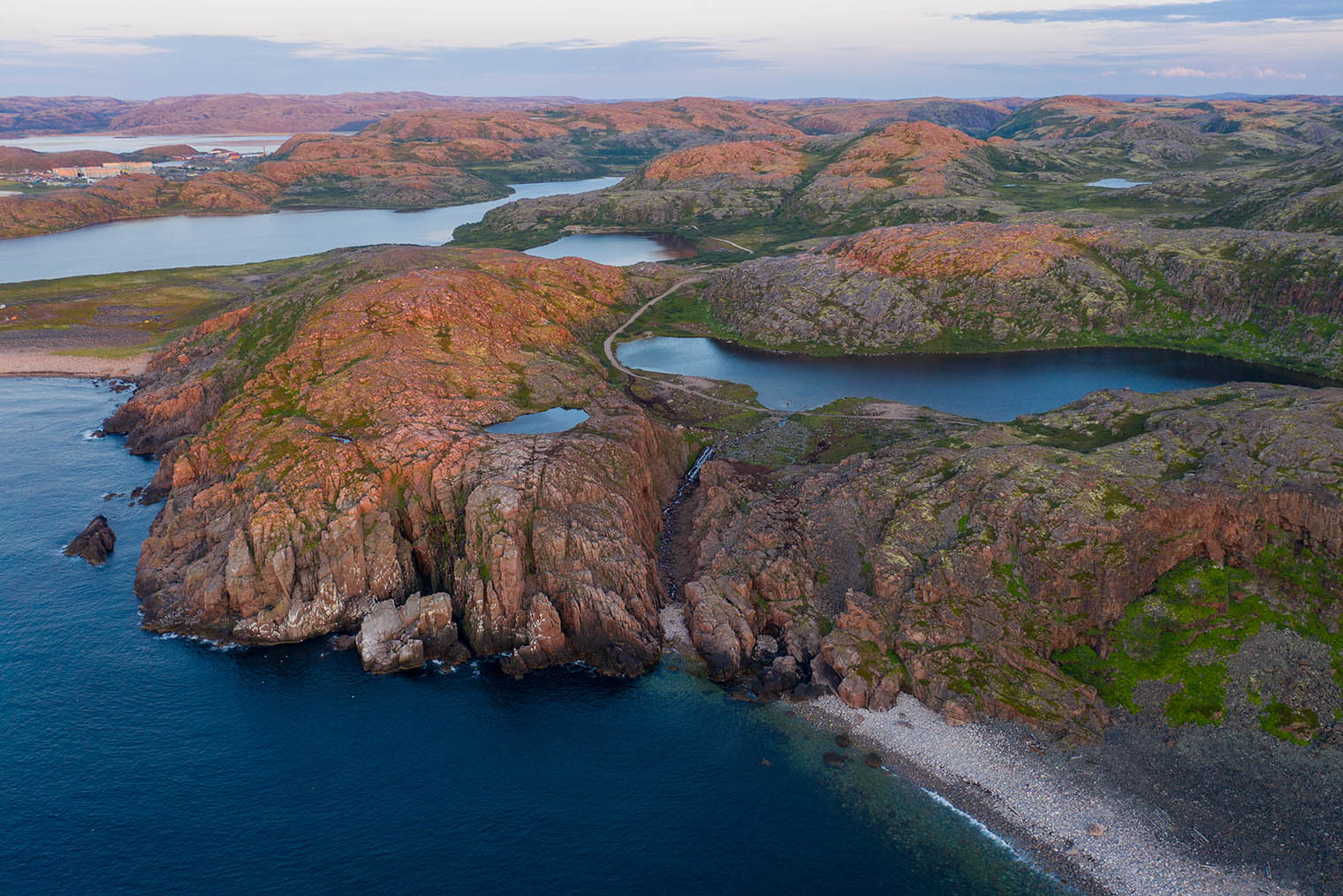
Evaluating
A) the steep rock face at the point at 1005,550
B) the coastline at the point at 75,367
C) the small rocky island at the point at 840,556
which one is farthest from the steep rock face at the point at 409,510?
the coastline at the point at 75,367

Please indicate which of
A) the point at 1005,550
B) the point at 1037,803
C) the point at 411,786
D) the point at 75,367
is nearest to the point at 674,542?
the point at 1005,550

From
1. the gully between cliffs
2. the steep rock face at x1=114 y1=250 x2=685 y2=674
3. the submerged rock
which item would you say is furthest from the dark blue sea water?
the gully between cliffs

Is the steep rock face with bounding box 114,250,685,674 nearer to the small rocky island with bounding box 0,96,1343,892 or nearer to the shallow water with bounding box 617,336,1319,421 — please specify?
the small rocky island with bounding box 0,96,1343,892

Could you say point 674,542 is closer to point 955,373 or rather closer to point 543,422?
point 543,422

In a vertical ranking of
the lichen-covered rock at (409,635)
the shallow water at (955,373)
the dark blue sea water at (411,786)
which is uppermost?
the shallow water at (955,373)

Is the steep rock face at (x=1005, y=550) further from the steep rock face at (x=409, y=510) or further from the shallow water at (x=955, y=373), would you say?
the shallow water at (x=955, y=373)

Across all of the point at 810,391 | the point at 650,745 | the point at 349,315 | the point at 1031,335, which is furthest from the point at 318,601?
the point at 1031,335
